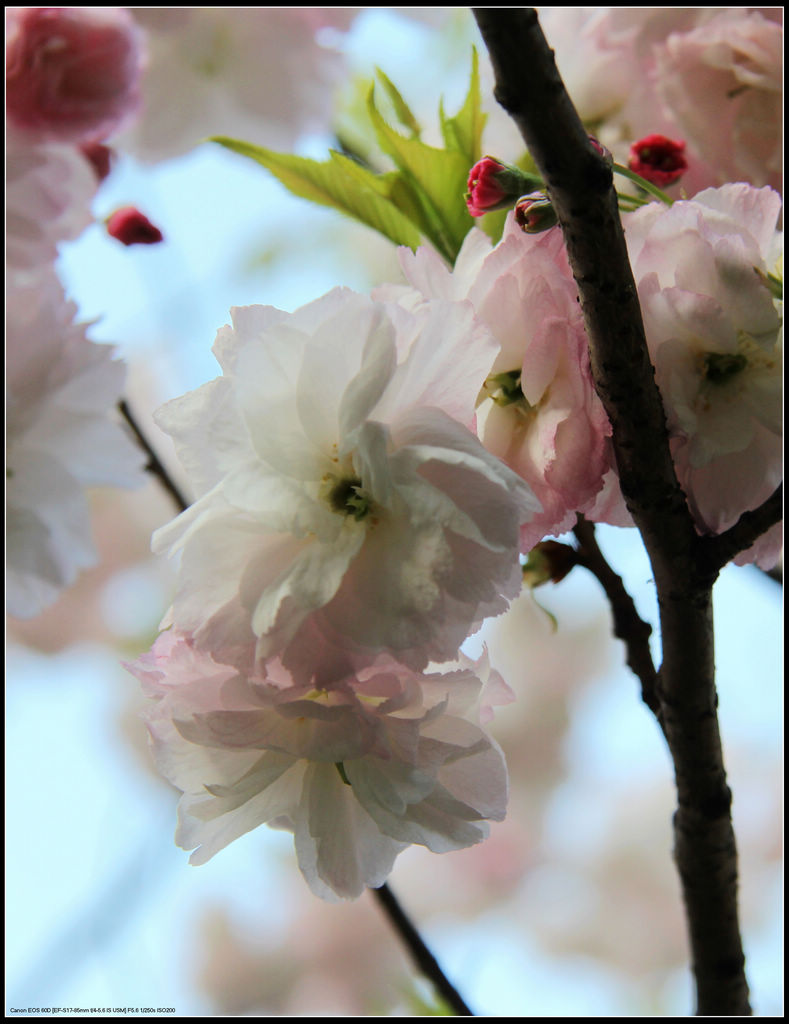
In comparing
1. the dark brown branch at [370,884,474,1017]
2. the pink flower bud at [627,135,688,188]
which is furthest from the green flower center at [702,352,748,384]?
the dark brown branch at [370,884,474,1017]

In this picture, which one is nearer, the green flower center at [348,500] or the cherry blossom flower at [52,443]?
the green flower center at [348,500]

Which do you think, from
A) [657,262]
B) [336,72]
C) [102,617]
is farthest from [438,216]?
[102,617]

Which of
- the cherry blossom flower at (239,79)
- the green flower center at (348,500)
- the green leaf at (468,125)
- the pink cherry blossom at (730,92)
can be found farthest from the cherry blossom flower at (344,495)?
the cherry blossom flower at (239,79)

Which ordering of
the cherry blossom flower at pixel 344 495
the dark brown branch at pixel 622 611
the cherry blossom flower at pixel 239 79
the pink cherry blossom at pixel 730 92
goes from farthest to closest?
1. the cherry blossom flower at pixel 239 79
2. the pink cherry blossom at pixel 730 92
3. the dark brown branch at pixel 622 611
4. the cherry blossom flower at pixel 344 495

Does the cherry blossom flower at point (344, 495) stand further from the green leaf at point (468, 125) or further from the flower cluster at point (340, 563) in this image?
the green leaf at point (468, 125)

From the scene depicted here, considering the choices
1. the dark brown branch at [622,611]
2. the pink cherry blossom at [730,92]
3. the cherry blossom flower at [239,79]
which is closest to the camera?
the dark brown branch at [622,611]

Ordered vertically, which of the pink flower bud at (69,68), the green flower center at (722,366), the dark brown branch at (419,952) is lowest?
the dark brown branch at (419,952)

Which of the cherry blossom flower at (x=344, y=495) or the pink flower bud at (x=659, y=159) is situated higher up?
the pink flower bud at (x=659, y=159)
